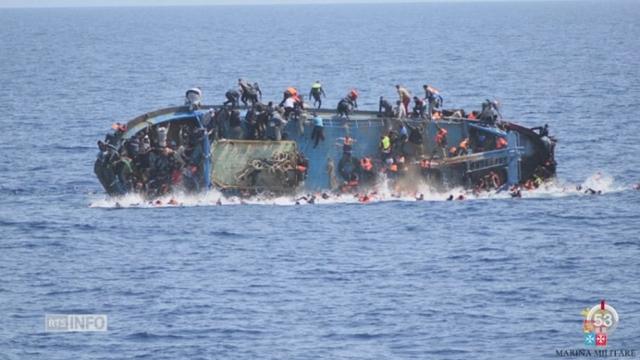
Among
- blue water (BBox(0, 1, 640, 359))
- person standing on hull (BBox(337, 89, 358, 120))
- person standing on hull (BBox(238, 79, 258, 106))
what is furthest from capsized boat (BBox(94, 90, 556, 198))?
blue water (BBox(0, 1, 640, 359))

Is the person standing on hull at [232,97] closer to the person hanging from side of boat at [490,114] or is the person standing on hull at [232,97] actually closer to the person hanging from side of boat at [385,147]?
the person hanging from side of boat at [385,147]

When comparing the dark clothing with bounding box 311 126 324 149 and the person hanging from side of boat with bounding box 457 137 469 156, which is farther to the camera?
the person hanging from side of boat with bounding box 457 137 469 156

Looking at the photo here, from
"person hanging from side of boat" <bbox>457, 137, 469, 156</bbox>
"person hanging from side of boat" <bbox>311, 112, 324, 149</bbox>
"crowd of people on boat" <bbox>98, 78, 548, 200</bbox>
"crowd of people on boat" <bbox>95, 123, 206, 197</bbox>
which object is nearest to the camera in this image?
"crowd of people on boat" <bbox>95, 123, 206, 197</bbox>

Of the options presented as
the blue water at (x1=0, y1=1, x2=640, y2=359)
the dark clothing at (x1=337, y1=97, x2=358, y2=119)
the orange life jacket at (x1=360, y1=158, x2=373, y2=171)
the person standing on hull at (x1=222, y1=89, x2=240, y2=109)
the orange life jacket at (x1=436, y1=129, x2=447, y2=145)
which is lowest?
the blue water at (x1=0, y1=1, x2=640, y2=359)

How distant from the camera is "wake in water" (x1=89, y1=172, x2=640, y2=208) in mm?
104062

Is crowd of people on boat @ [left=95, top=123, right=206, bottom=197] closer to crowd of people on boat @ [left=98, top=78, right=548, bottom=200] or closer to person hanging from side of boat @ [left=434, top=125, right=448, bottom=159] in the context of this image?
crowd of people on boat @ [left=98, top=78, right=548, bottom=200]

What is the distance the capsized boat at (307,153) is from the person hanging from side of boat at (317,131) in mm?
220

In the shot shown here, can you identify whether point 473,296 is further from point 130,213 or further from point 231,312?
point 130,213

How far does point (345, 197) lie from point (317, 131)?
4.54 m

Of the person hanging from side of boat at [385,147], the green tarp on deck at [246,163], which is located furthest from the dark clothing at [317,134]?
the person hanging from side of boat at [385,147]

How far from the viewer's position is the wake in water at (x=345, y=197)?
10406 centimetres

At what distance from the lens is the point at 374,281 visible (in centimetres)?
8538

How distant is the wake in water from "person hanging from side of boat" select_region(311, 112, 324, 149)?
343 centimetres

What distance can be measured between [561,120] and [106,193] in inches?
2262
